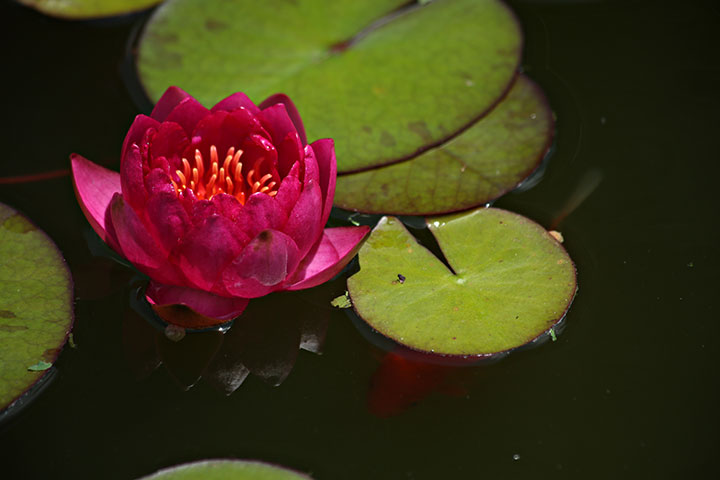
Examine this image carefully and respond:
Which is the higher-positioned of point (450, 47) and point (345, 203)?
point (450, 47)

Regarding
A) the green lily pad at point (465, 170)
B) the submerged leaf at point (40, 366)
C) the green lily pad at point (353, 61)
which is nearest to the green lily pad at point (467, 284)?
the green lily pad at point (465, 170)

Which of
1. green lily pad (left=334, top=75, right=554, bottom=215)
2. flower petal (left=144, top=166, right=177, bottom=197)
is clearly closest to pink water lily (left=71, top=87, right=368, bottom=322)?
flower petal (left=144, top=166, right=177, bottom=197)

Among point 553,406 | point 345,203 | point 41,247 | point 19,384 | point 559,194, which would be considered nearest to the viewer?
point 19,384

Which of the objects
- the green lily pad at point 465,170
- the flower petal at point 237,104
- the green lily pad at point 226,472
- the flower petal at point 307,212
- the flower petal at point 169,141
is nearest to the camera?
the green lily pad at point 226,472

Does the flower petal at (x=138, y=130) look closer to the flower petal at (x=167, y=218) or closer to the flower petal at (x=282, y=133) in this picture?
the flower petal at (x=167, y=218)

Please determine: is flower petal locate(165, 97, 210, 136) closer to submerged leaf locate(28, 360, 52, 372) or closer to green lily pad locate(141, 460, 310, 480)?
submerged leaf locate(28, 360, 52, 372)

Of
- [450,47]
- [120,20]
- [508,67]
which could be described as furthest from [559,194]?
[120,20]

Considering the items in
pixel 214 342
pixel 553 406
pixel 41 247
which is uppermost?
pixel 41 247

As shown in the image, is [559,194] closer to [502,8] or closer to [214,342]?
[502,8]
